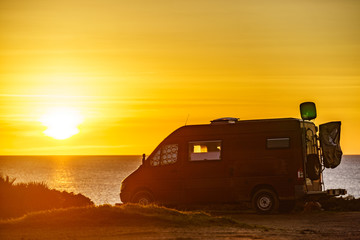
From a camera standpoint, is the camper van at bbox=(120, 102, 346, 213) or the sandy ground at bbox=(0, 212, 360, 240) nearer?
the sandy ground at bbox=(0, 212, 360, 240)

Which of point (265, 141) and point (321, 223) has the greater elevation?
A: point (265, 141)

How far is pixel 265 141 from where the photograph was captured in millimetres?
21703

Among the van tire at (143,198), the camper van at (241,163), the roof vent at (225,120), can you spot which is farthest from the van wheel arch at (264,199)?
the van tire at (143,198)

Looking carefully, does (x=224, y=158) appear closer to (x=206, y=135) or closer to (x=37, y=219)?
(x=206, y=135)

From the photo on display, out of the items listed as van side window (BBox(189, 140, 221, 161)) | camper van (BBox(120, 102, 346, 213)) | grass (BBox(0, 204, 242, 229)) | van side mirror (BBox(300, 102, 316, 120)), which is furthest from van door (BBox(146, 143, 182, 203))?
grass (BBox(0, 204, 242, 229))

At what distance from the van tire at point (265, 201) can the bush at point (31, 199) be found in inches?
326

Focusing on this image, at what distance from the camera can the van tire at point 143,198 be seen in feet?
75.2

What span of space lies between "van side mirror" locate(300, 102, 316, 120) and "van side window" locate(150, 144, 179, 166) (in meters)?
4.05

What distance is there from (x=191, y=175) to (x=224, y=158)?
1204 mm

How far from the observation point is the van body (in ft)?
70.4

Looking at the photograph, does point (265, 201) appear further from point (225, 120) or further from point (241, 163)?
point (225, 120)

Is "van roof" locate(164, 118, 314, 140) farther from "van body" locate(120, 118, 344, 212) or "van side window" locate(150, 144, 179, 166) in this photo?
"van side window" locate(150, 144, 179, 166)

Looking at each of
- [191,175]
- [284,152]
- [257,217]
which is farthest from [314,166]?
[191,175]

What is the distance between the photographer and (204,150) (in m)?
22.5
